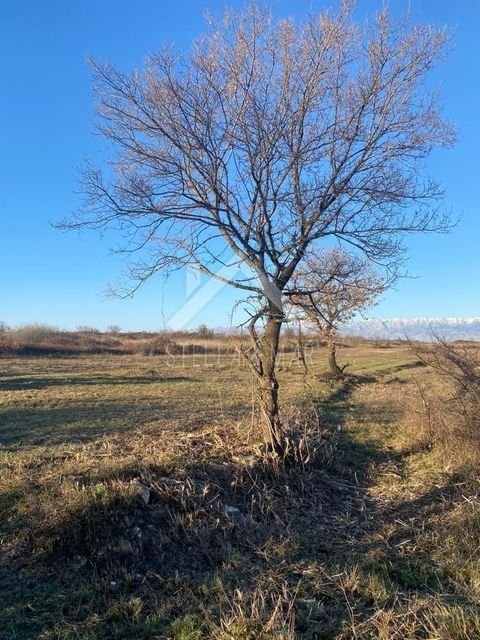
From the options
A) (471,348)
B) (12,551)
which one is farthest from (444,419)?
(12,551)

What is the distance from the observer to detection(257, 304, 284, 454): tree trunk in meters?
6.77

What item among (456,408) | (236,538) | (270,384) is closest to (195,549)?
(236,538)

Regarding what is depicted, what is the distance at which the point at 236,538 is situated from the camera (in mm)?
4848

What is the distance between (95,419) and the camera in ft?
36.7

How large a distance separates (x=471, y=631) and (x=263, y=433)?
3905mm

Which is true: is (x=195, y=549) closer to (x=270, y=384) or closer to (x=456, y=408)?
(x=270, y=384)

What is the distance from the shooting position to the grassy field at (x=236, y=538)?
349 centimetres

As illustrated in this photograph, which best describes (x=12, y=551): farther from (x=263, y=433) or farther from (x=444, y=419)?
(x=444, y=419)

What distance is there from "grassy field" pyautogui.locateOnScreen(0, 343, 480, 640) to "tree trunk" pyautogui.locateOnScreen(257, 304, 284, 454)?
0.29m

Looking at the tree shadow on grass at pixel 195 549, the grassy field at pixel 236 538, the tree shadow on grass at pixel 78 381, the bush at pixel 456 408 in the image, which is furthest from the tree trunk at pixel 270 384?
the tree shadow on grass at pixel 78 381

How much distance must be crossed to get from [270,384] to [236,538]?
2.61 meters

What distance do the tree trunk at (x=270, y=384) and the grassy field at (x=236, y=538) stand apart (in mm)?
293

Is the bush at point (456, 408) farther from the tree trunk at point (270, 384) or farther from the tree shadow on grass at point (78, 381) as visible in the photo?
the tree shadow on grass at point (78, 381)

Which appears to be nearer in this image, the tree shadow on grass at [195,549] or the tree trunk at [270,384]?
the tree shadow on grass at [195,549]
